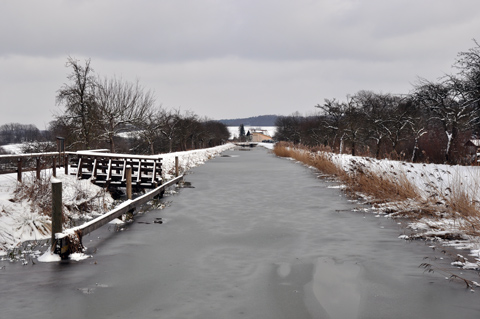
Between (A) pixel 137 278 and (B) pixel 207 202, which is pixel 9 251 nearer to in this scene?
(A) pixel 137 278

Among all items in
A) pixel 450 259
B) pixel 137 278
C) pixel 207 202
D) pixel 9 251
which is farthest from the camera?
pixel 207 202

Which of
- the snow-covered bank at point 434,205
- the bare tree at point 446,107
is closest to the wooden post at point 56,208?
the snow-covered bank at point 434,205

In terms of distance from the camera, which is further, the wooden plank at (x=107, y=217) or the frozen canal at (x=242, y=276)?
the wooden plank at (x=107, y=217)

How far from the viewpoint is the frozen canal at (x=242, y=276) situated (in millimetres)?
5023

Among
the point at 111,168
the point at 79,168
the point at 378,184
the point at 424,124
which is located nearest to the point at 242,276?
the point at 378,184

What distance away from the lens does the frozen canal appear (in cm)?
502

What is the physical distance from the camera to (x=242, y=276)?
6.34 meters

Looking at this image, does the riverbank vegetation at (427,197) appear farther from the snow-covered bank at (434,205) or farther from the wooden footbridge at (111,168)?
the wooden footbridge at (111,168)

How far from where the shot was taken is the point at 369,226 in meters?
10.3

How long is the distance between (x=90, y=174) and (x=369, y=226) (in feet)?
36.7

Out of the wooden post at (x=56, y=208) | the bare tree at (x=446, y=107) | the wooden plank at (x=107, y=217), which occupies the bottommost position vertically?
the wooden plank at (x=107, y=217)

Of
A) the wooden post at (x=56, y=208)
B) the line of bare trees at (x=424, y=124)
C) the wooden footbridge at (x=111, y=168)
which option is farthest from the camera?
the line of bare trees at (x=424, y=124)

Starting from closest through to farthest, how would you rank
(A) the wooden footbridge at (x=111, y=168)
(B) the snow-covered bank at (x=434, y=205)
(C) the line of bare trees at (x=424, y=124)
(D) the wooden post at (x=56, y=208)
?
1. (D) the wooden post at (x=56, y=208)
2. (B) the snow-covered bank at (x=434, y=205)
3. (A) the wooden footbridge at (x=111, y=168)
4. (C) the line of bare trees at (x=424, y=124)

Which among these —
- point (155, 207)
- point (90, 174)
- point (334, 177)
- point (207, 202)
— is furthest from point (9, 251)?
point (334, 177)
